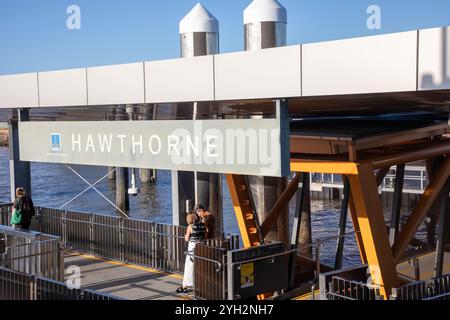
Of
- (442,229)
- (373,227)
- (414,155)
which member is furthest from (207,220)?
(442,229)

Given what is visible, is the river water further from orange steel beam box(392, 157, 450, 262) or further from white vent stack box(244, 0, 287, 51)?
white vent stack box(244, 0, 287, 51)

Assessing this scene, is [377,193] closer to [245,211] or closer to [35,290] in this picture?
[245,211]

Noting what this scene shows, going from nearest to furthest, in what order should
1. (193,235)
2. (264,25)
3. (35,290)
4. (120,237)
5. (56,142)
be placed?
(35,290)
(56,142)
(193,235)
(264,25)
(120,237)

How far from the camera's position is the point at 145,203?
5184 centimetres

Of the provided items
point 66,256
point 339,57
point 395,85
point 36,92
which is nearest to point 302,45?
point 339,57

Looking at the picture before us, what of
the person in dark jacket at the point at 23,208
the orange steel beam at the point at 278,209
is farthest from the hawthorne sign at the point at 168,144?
the orange steel beam at the point at 278,209

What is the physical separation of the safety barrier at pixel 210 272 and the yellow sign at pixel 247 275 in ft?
0.93

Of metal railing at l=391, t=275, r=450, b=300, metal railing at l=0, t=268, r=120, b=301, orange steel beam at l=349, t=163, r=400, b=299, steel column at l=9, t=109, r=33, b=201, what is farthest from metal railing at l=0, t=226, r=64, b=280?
metal railing at l=391, t=275, r=450, b=300

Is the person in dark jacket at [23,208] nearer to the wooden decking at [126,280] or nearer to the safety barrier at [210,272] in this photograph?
the wooden decking at [126,280]

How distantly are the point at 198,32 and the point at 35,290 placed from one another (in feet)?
20.2

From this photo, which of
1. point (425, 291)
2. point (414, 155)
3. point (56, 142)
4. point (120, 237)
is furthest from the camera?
point (120, 237)

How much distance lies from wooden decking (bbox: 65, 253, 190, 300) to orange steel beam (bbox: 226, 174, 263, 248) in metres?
2.02

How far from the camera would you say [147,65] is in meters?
9.83

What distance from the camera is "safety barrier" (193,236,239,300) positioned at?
418 inches
